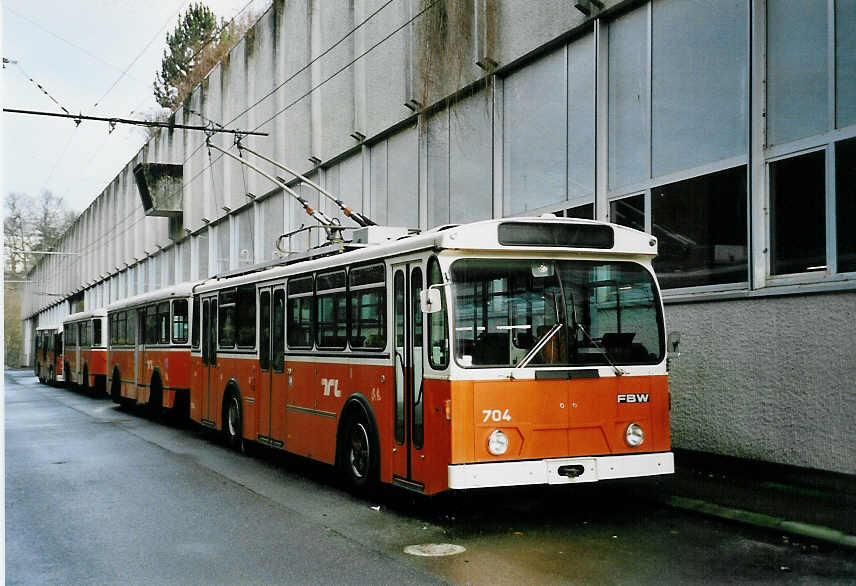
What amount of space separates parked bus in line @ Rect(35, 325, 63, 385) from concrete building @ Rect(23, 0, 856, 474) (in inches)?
935

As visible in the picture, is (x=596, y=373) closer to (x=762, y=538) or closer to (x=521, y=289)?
(x=521, y=289)

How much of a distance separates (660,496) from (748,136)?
181 inches

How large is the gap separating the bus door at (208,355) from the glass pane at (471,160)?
490 centimetres

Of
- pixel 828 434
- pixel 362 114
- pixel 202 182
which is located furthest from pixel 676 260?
pixel 202 182

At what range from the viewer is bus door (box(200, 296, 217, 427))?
52.7 feet

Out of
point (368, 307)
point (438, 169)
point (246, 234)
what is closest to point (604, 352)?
point (368, 307)

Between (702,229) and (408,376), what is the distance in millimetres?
5151

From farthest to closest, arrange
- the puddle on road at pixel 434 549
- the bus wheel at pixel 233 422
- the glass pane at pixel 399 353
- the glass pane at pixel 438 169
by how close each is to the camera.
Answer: the glass pane at pixel 438 169
the bus wheel at pixel 233 422
the glass pane at pixel 399 353
the puddle on road at pixel 434 549

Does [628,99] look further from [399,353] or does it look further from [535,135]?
[399,353]

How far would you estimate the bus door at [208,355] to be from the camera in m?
16.1

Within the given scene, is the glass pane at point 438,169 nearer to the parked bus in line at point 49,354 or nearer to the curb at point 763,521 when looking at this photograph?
the curb at point 763,521

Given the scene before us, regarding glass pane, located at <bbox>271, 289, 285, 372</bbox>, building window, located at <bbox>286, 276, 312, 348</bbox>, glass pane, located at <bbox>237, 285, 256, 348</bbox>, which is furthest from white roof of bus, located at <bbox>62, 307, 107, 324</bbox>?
building window, located at <bbox>286, 276, 312, 348</bbox>

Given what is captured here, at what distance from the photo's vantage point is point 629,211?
13445 mm

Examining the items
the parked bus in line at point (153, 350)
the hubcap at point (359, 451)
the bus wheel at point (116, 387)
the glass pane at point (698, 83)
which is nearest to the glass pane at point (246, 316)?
the hubcap at point (359, 451)
